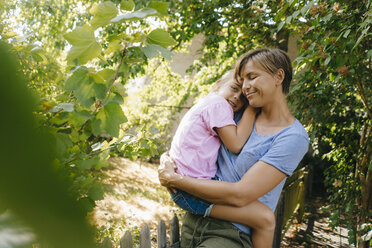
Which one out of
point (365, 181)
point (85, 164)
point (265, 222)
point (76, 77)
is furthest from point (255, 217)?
point (365, 181)

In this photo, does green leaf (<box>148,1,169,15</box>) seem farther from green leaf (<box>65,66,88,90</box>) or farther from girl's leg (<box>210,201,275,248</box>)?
girl's leg (<box>210,201,275,248</box>)

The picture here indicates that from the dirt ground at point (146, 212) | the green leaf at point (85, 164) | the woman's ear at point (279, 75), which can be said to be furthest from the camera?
the dirt ground at point (146, 212)

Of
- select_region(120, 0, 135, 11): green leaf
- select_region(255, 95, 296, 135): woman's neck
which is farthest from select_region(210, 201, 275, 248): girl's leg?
select_region(120, 0, 135, 11): green leaf

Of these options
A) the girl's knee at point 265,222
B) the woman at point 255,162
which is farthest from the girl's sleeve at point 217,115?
the girl's knee at point 265,222

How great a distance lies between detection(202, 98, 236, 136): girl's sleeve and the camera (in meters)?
1.86

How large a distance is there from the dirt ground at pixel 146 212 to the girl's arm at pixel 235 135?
8.21ft

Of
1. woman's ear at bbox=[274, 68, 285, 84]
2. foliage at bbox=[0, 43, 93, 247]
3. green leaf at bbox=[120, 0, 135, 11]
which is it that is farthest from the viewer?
woman's ear at bbox=[274, 68, 285, 84]

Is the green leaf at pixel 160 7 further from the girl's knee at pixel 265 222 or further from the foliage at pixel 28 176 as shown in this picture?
the girl's knee at pixel 265 222

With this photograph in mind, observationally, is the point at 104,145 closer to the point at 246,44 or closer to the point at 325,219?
the point at 246,44

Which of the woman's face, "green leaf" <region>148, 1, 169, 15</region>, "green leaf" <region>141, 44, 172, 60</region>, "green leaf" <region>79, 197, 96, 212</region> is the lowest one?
"green leaf" <region>79, 197, 96, 212</region>

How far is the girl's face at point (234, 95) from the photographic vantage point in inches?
80.8

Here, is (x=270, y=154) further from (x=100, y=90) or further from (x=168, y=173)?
(x=100, y=90)

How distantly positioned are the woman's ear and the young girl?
23 centimetres

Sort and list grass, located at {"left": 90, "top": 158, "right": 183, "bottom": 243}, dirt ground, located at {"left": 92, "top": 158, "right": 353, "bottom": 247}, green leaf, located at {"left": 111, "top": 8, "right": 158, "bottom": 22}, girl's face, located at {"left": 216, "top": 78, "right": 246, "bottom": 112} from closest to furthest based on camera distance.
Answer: green leaf, located at {"left": 111, "top": 8, "right": 158, "bottom": 22} < girl's face, located at {"left": 216, "top": 78, "right": 246, "bottom": 112} < dirt ground, located at {"left": 92, "top": 158, "right": 353, "bottom": 247} < grass, located at {"left": 90, "top": 158, "right": 183, "bottom": 243}
